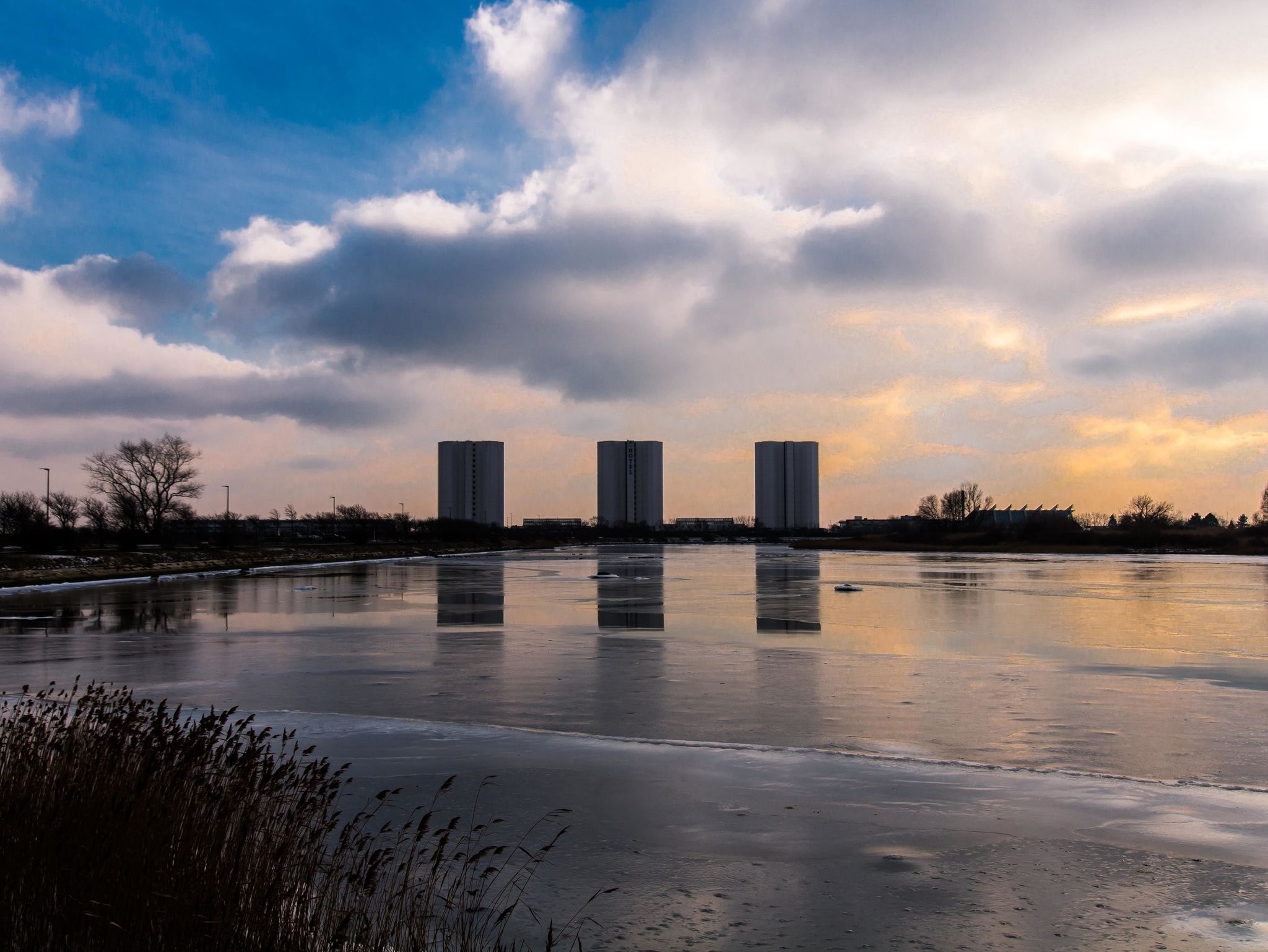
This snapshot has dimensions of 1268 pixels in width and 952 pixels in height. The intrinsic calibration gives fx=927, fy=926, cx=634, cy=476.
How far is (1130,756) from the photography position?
9.30 meters

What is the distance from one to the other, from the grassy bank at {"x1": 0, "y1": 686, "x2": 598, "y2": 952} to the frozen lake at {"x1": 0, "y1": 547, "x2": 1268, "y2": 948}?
0.78 m

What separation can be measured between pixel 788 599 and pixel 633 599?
5560 millimetres

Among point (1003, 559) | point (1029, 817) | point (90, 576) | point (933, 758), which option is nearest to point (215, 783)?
point (1029, 817)

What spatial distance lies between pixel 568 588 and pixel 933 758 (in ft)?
101

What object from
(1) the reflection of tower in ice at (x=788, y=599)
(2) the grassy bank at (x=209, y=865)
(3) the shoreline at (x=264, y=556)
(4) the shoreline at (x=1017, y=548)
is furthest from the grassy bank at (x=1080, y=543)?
(2) the grassy bank at (x=209, y=865)

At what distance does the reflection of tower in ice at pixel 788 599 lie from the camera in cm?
2323

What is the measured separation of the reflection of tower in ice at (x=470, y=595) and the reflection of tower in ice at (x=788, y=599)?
731cm

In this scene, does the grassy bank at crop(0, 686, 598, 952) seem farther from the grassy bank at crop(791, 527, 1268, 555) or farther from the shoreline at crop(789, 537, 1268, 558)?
the grassy bank at crop(791, 527, 1268, 555)

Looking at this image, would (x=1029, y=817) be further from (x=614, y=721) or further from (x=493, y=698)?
(x=493, y=698)

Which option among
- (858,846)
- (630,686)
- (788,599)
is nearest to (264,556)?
(788,599)

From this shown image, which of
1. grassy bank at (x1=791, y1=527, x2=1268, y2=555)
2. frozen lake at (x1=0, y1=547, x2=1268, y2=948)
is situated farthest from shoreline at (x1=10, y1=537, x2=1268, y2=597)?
frozen lake at (x1=0, y1=547, x2=1268, y2=948)

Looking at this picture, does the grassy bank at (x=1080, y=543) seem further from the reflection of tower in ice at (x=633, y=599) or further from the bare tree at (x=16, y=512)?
the bare tree at (x=16, y=512)

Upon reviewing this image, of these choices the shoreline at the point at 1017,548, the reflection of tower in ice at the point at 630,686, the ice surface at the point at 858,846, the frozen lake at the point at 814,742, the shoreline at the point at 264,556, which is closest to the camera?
Answer: the ice surface at the point at 858,846

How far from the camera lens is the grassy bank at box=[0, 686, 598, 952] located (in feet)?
13.5
